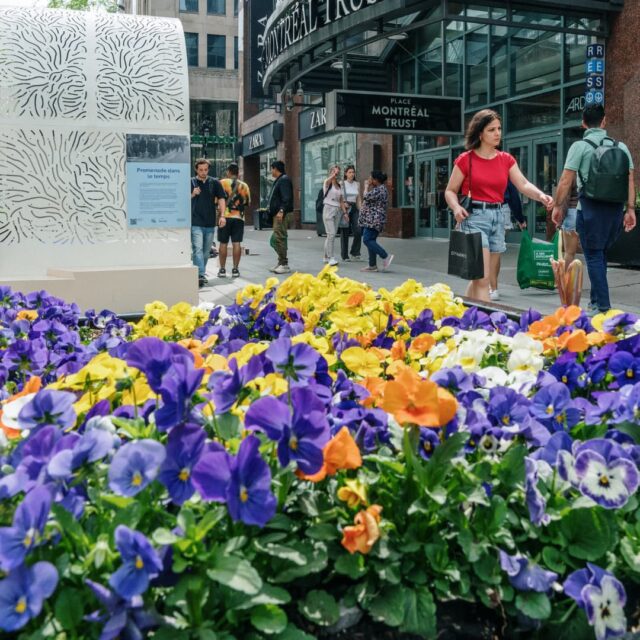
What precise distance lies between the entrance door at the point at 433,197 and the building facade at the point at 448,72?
0.13ft

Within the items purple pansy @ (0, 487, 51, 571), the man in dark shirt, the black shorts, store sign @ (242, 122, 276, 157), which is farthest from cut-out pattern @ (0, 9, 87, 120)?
store sign @ (242, 122, 276, 157)

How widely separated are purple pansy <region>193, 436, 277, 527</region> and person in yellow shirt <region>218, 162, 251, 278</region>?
1194cm

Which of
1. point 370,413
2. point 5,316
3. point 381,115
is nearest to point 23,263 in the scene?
point 5,316

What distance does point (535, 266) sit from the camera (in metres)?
10.5

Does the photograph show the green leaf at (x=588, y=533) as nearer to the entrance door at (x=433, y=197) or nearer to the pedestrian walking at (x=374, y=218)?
the pedestrian walking at (x=374, y=218)

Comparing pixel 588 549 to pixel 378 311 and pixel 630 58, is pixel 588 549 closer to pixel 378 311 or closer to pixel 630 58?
pixel 378 311

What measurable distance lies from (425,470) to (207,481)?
39 centimetres

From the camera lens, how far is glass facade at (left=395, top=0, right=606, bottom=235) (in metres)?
16.7

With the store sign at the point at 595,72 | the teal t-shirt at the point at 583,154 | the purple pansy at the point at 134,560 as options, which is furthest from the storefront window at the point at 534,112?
the purple pansy at the point at 134,560

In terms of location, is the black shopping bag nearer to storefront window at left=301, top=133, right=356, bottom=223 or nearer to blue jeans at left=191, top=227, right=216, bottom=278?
blue jeans at left=191, top=227, right=216, bottom=278

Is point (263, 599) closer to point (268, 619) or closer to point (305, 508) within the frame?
point (268, 619)

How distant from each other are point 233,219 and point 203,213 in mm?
1210

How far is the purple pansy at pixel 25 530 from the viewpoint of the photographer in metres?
1.04

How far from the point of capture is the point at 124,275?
23.0 ft
